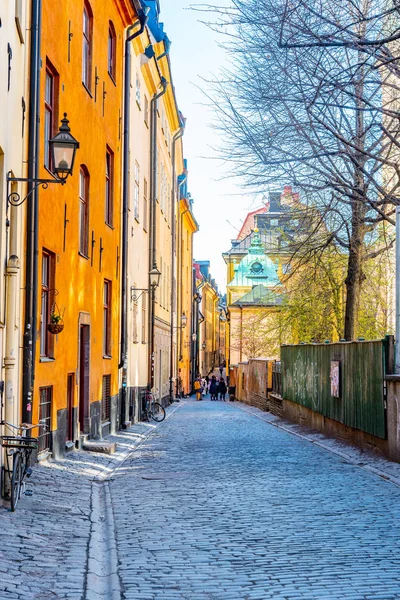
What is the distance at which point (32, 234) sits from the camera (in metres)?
12.3

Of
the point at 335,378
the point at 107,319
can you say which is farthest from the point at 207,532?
the point at 107,319

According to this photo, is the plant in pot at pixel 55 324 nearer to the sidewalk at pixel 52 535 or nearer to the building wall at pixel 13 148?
the building wall at pixel 13 148

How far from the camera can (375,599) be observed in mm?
5945

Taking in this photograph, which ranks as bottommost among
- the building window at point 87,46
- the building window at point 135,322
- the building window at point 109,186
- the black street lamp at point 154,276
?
the building window at point 135,322

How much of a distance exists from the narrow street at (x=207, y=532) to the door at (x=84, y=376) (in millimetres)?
1811

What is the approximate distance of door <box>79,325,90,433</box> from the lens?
56.9 ft

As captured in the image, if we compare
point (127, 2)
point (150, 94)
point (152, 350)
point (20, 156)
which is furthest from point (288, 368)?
point (20, 156)

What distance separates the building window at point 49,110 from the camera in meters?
14.2

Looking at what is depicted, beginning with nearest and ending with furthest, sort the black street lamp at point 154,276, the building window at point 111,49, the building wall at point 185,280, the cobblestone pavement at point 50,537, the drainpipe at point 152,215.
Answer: the cobblestone pavement at point 50,537
the building window at point 111,49
the black street lamp at point 154,276
the drainpipe at point 152,215
the building wall at point 185,280

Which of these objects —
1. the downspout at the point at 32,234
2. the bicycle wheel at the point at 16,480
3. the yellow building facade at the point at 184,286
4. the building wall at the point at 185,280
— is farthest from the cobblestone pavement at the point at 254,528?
the building wall at the point at 185,280

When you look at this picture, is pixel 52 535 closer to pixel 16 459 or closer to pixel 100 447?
pixel 16 459

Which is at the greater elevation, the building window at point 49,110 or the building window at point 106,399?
the building window at point 49,110

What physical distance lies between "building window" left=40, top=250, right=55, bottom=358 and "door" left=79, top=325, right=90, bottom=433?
2933mm

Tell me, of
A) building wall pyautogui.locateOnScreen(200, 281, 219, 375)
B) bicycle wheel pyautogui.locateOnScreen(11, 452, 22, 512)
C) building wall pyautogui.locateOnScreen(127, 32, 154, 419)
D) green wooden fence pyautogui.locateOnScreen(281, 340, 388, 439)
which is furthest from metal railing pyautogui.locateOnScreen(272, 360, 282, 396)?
building wall pyautogui.locateOnScreen(200, 281, 219, 375)
